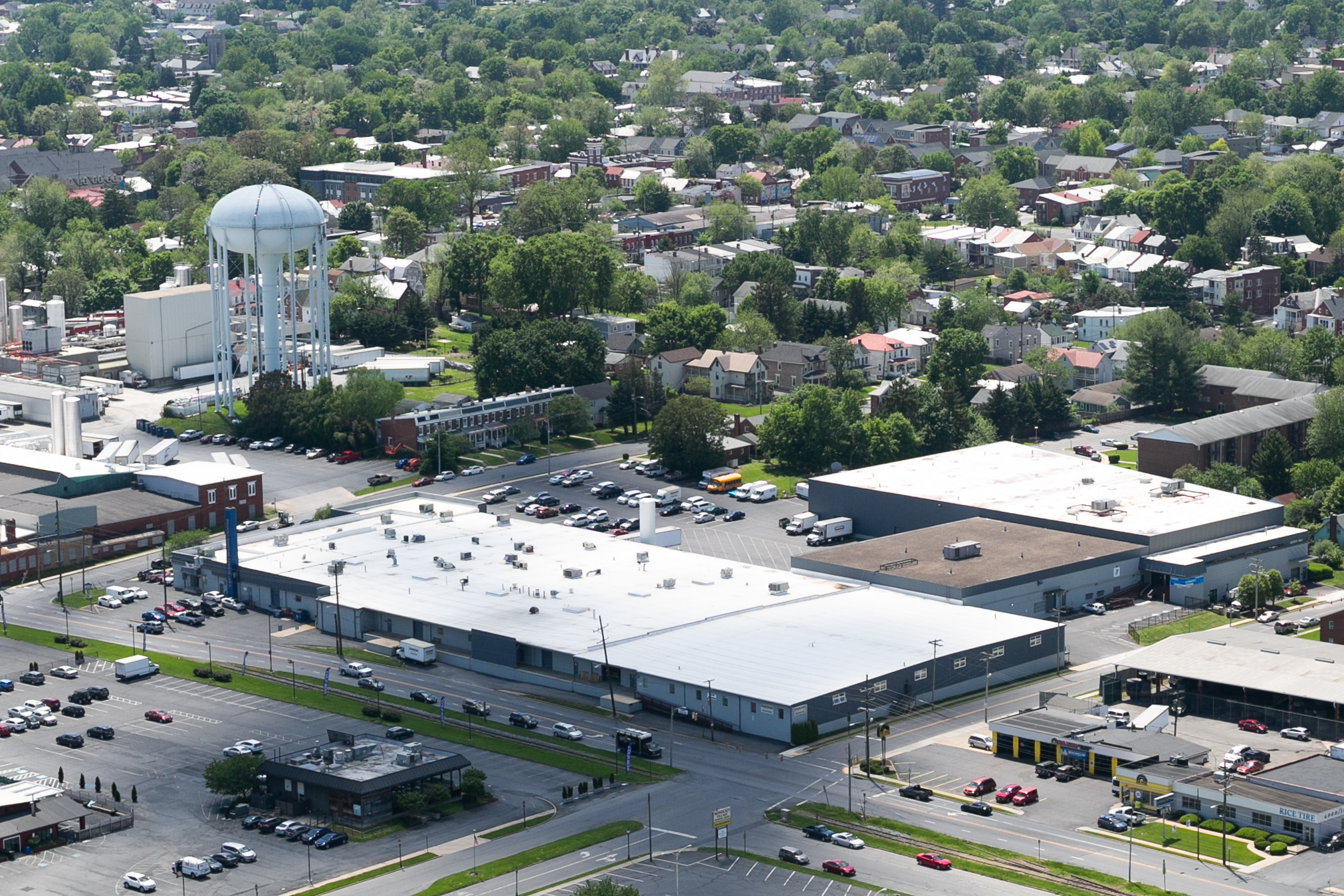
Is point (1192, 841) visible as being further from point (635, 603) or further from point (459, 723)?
point (635, 603)

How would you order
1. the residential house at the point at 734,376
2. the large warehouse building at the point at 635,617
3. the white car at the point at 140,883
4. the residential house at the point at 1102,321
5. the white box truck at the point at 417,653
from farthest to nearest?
the residential house at the point at 1102,321
the residential house at the point at 734,376
the white box truck at the point at 417,653
the large warehouse building at the point at 635,617
the white car at the point at 140,883

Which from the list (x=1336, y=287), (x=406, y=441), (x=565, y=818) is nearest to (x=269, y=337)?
(x=406, y=441)

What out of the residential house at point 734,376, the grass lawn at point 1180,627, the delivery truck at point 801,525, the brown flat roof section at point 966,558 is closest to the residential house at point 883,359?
the residential house at point 734,376

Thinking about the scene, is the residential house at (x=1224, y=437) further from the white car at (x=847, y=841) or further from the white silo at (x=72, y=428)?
the white silo at (x=72, y=428)

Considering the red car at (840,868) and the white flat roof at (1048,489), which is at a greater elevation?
the white flat roof at (1048,489)

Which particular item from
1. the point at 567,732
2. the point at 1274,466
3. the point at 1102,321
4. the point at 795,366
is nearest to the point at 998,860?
the point at 567,732

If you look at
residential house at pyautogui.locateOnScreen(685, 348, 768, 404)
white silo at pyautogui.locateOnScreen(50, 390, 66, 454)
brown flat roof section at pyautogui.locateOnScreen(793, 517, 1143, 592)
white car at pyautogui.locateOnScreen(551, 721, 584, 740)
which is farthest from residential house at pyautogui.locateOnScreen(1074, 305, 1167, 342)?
white car at pyautogui.locateOnScreen(551, 721, 584, 740)

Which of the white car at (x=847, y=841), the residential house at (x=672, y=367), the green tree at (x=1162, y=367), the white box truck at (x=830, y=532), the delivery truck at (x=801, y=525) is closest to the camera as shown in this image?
the white car at (x=847, y=841)
